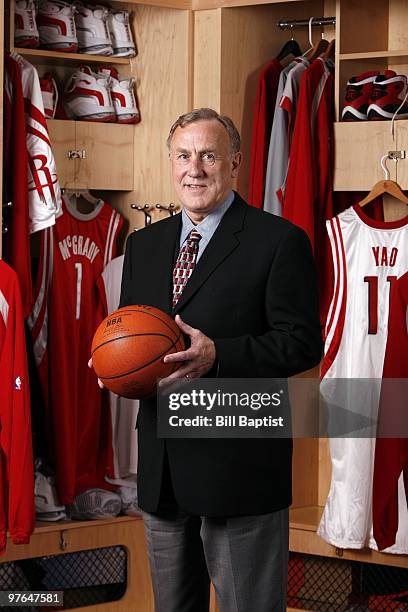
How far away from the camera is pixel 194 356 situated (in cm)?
214

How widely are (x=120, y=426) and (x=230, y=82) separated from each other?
1323 mm

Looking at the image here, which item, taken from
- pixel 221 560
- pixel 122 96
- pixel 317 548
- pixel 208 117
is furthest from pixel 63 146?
pixel 221 560

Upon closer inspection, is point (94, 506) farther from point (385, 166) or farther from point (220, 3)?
point (220, 3)

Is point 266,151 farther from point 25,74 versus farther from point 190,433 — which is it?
point 190,433

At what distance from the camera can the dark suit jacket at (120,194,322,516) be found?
2207 millimetres

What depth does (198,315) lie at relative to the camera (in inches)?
90.0

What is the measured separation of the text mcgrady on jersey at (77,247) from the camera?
368 centimetres

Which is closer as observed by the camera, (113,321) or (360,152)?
(113,321)

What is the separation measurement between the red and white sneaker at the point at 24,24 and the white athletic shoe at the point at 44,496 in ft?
4.92

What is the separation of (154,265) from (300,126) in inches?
53.6

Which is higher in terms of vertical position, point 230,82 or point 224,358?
point 230,82

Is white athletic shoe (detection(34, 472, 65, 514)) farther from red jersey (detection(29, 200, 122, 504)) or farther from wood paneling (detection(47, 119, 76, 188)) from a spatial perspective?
wood paneling (detection(47, 119, 76, 188))

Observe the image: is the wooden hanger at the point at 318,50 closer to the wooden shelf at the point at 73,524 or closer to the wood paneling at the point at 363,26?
the wood paneling at the point at 363,26

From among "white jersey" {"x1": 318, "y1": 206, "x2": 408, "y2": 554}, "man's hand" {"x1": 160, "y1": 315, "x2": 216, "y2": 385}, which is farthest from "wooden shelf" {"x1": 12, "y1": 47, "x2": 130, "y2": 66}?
"man's hand" {"x1": 160, "y1": 315, "x2": 216, "y2": 385}
